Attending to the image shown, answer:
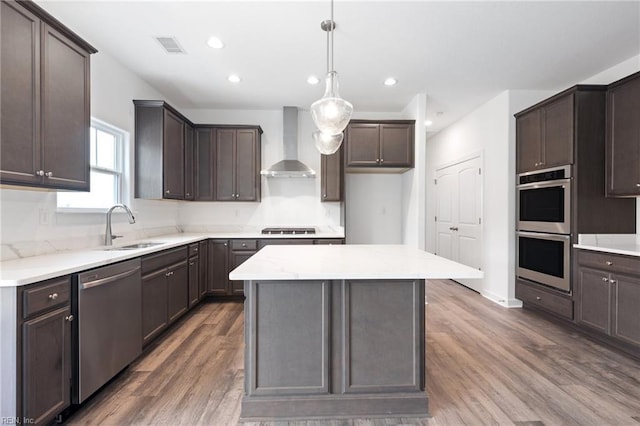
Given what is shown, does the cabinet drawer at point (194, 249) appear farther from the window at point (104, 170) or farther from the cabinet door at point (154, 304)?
the window at point (104, 170)

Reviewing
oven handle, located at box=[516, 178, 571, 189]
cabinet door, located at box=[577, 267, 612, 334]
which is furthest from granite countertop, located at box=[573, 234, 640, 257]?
oven handle, located at box=[516, 178, 571, 189]

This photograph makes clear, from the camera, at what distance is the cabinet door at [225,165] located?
4293 mm

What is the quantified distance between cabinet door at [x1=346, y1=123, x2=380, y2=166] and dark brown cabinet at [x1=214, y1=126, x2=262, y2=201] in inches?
54.6

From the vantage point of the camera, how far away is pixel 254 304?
176 centimetres

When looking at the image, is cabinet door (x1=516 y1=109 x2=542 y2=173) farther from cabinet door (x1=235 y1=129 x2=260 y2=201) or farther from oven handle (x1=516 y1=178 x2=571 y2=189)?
cabinet door (x1=235 y1=129 x2=260 y2=201)

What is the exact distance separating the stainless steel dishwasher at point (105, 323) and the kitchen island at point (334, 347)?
3.28ft

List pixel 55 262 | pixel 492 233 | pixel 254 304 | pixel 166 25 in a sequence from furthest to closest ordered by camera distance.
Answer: pixel 492 233 → pixel 166 25 → pixel 55 262 → pixel 254 304

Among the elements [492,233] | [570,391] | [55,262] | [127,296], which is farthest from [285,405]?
[492,233]

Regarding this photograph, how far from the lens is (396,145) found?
430 centimetres

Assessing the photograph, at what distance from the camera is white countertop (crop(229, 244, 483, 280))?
157cm

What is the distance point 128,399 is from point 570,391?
9.97ft

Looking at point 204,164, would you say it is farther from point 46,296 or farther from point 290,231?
point 46,296

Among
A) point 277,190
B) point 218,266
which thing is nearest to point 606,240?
point 277,190

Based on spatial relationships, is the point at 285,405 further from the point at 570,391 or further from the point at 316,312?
the point at 570,391
